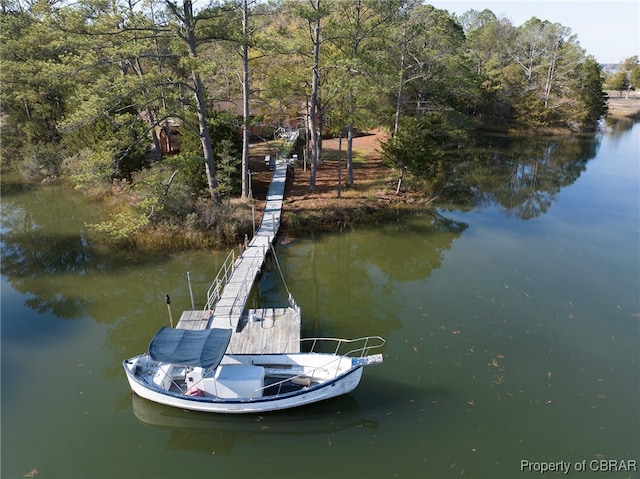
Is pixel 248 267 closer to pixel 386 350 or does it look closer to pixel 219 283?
pixel 219 283

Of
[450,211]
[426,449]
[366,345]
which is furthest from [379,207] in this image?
[426,449]

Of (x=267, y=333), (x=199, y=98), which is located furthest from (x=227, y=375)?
(x=199, y=98)

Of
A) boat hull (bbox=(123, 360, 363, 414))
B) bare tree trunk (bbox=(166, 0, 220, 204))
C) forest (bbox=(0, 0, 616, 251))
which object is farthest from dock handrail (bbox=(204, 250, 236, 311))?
bare tree trunk (bbox=(166, 0, 220, 204))

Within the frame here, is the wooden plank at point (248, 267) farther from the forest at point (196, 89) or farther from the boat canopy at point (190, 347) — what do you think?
the boat canopy at point (190, 347)

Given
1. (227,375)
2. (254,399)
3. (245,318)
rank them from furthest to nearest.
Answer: (245,318)
(227,375)
(254,399)

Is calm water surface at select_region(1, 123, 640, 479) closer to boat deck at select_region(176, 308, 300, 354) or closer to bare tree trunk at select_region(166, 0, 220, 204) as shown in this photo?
boat deck at select_region(176, 308, 300, 354)

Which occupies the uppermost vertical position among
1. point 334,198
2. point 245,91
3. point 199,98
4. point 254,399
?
point 245,91
